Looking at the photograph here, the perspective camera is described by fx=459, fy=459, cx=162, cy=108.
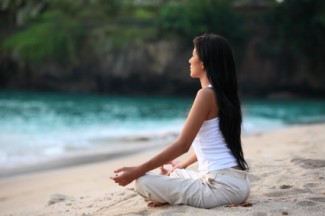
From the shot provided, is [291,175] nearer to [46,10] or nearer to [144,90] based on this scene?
[144,90]

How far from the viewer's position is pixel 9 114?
52.4ft

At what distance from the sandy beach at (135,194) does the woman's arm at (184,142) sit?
0.34 m

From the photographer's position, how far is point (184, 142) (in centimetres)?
298

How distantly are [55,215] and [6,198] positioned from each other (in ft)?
4.85

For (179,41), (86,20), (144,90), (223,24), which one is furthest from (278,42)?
(86,20)

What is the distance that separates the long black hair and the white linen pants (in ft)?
0.66

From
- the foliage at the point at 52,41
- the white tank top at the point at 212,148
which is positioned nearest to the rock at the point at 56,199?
the white tank top at the point at 212,148

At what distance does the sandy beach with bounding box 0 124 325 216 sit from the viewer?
123 inches

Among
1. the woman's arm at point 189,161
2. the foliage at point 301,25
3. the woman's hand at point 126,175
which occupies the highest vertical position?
the foliage at point 301,25

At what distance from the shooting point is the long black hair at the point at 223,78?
3.02m

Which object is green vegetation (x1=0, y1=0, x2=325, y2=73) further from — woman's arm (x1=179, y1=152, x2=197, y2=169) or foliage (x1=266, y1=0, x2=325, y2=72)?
woman's arm (x1=179, y1=152, x2=197, y2=169)

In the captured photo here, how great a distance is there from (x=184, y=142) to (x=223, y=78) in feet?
1.64

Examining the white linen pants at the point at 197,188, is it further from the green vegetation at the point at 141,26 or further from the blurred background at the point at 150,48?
the green vegetation at the point at 141,26

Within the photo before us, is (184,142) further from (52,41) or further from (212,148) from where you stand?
(52,41)
